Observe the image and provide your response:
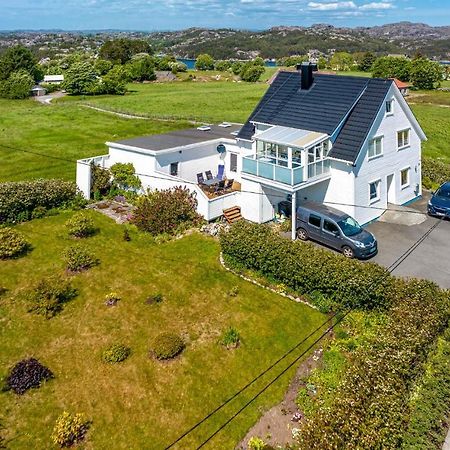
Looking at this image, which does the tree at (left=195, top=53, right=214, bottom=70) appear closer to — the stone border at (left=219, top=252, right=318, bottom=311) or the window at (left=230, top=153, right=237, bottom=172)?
the window at (left=230, top=153, right=237, bottom=172)

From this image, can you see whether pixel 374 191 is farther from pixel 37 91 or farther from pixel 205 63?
pixel 205 63

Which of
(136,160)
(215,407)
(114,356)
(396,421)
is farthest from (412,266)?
(136,160)

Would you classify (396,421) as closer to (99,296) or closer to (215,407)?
(215,407)

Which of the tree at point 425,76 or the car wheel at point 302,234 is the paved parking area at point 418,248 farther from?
the tree at point 425,76

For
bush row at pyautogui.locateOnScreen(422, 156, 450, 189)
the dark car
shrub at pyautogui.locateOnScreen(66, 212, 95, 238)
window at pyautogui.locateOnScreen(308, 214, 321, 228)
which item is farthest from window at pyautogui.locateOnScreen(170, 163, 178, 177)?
bush row at pyautogui.locateOnScreen(422, 156, 450, 189)

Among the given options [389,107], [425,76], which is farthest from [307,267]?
[425,76]
